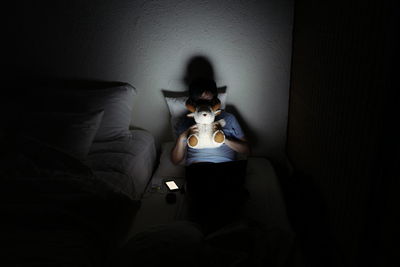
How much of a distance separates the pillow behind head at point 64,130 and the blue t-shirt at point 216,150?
55 centimetres

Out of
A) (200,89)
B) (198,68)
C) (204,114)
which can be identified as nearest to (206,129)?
(204,114)

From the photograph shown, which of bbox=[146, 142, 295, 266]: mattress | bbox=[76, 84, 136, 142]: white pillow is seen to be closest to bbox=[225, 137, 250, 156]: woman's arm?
bbox=[146, 142, 295, 266]: mattress

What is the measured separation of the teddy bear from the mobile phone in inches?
9.7

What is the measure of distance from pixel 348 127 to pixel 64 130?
57.1 inches

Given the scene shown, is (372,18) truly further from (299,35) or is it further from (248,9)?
(248,9)

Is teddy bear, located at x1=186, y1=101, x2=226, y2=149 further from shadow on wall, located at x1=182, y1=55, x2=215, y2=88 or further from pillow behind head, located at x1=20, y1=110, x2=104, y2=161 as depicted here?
pillow behind head, located at x1=20, y1=110, x2=104, y2=161

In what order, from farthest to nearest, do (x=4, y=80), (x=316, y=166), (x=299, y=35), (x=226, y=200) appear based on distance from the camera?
(x=4, y=80) → (x=299, y=35) → (x=316, y=166) → (x=226, y=200)

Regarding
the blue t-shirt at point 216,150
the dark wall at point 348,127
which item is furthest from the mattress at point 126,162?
the dark wall at point 348,127

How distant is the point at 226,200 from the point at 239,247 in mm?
482

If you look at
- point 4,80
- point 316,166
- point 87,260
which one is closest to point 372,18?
point 316,166

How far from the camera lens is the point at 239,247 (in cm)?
91

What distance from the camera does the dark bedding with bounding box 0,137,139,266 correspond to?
1040 millimetres

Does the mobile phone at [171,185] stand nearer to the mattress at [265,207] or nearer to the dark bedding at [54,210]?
the mattress at [265,207]

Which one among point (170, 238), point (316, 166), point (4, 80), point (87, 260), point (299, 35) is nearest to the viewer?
point (170, 238)
